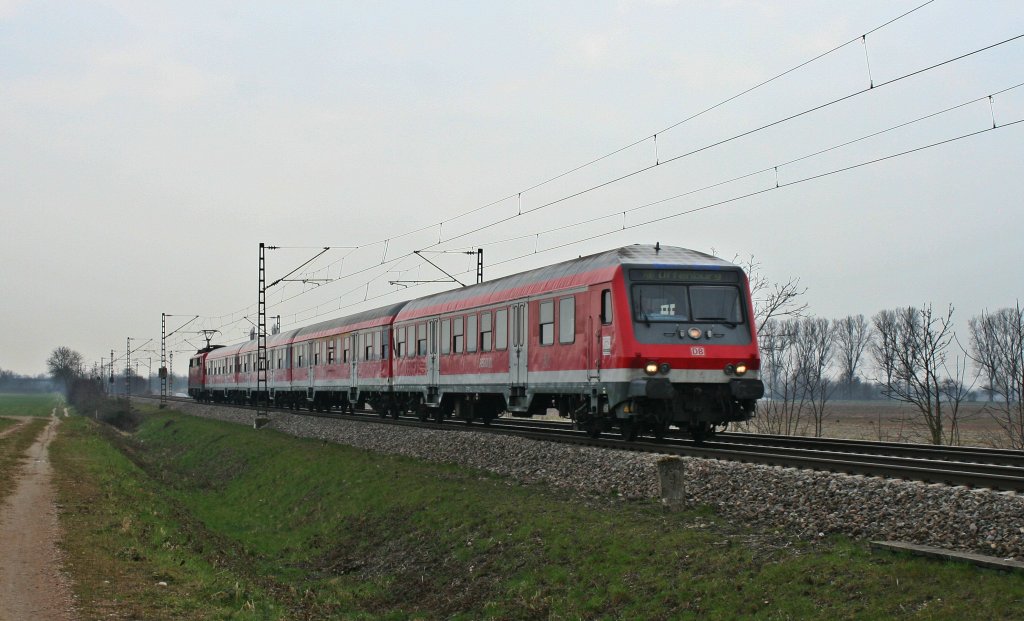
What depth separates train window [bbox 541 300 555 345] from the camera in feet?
68.2

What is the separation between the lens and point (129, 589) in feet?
39.2

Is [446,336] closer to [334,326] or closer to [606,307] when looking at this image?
[606,307]

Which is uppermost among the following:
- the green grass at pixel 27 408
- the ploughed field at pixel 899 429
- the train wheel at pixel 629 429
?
the train wheel at pixel 629 429

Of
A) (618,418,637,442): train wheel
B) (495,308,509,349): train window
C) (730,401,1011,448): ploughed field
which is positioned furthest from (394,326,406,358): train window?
(618,418,637,442): train wheel

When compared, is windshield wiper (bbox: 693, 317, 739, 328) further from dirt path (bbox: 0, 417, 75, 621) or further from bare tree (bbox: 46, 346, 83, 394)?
bare tree (bbox: 46, 346, 83, 394)

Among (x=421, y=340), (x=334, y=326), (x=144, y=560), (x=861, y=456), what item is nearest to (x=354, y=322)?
(x=334, y=326)

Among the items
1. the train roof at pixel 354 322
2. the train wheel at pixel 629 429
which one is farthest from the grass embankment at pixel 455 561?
the train roof at pixel 354 322

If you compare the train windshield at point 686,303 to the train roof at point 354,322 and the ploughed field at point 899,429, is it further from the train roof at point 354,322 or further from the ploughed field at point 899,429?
the train roof at point 354,322

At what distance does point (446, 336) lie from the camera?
2731cm

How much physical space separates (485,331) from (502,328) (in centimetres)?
110

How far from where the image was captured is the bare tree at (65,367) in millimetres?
149350

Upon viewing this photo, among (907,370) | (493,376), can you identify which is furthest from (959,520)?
(907,370)

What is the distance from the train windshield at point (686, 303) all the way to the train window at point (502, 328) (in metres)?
5.67

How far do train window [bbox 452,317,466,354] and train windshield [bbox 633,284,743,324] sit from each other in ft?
28.6
